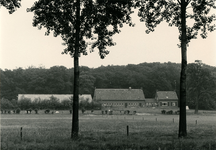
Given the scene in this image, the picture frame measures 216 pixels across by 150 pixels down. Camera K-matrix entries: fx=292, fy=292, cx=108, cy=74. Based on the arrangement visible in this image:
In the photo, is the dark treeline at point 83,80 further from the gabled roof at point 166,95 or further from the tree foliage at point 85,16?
the tree foliage at point 85,16

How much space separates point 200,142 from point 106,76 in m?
138

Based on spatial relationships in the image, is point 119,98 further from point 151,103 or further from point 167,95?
point 167,95

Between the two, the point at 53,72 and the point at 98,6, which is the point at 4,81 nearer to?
the point at 53,72

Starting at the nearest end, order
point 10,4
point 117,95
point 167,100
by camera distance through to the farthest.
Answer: point 10,4, point 117,95, point 167,100

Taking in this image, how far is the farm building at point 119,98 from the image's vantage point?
11594cm

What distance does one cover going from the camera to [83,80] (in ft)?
445

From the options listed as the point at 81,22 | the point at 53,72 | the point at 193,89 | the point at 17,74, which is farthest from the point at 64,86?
the point at 81,22

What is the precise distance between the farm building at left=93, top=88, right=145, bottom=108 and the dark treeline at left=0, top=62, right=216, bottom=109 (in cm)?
1714

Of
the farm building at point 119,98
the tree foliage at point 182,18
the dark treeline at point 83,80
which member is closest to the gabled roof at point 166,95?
the farm building at point 119,98

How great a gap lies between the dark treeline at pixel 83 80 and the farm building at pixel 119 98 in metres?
17.1

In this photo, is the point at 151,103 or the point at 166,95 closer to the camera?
the point at 166,95

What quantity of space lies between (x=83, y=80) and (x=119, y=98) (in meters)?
25.8

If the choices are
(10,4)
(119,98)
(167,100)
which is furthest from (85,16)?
(167,100)

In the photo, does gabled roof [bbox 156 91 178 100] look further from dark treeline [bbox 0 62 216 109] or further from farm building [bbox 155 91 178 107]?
dark treeline [bbox 0 62 216 109]
